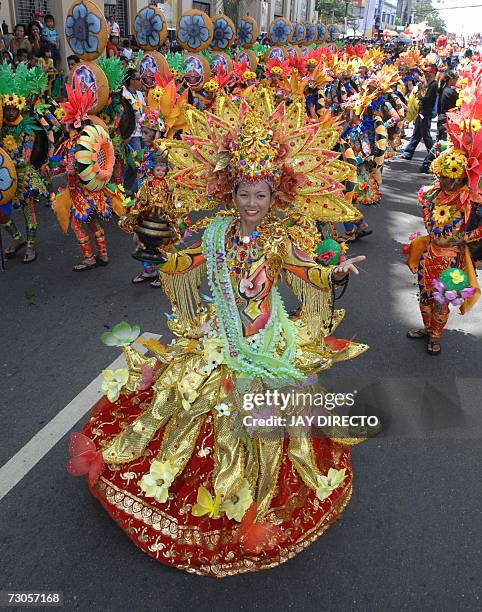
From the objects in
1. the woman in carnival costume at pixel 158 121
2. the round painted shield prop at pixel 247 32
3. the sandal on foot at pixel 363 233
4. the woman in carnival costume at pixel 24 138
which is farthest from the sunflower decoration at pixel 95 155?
the round painted shield prop at pixel 247 32

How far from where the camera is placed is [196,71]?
10070 millimetres

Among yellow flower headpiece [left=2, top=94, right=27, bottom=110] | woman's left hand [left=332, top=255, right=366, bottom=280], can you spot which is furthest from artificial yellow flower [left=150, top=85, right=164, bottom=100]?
woman's left hand [left=332, top=255, right=366, bottom=280]

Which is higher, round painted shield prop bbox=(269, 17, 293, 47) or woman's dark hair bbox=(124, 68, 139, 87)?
round painted shield prop bbox=(269, 17, 293, 47)

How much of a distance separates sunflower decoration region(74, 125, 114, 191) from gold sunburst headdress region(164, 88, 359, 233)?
4.44 feet

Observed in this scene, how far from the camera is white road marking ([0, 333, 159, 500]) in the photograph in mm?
3132

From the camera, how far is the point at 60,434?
348cm

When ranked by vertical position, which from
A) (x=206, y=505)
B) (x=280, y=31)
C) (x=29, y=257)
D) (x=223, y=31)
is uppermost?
(x=280, y=31)

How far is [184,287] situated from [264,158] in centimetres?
85

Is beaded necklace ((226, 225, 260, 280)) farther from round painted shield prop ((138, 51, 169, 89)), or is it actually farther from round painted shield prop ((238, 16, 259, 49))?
round painted shield prop ((238, 16, 259, 49))

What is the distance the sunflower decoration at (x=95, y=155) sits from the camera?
3904 mm

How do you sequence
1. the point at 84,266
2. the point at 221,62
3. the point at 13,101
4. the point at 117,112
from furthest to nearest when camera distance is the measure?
1. the point at 221,62
2. the point at 117,112
3. the point at 84,266
4. the point at 13,101

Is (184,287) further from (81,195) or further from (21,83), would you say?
(21,83)

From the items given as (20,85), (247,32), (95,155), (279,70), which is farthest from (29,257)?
(247,32)

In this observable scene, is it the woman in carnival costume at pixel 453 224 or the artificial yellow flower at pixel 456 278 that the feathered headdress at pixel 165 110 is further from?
the artificial yellow flower at pixel 456 278
